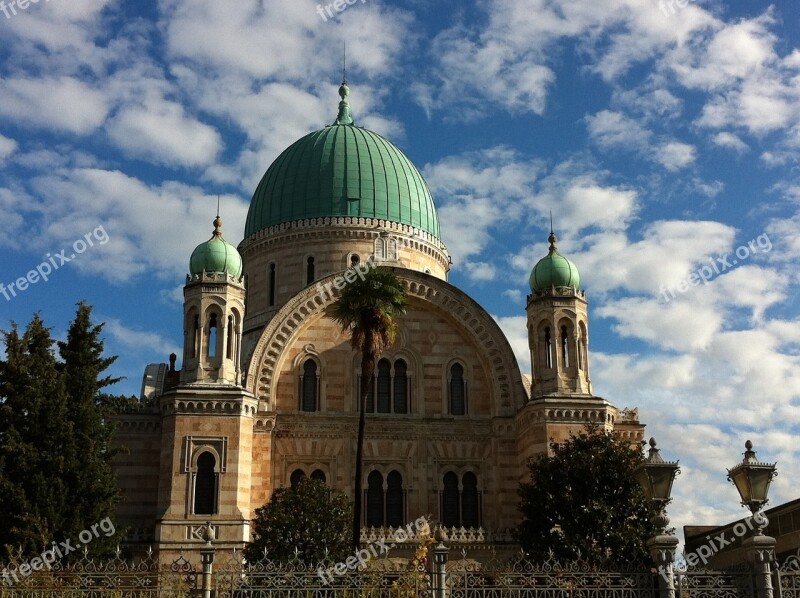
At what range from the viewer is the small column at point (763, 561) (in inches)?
684

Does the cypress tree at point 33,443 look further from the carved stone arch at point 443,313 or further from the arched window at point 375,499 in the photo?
the arched window at point 375,499

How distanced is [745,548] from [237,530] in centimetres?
1948

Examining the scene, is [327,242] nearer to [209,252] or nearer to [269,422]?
[209,252]

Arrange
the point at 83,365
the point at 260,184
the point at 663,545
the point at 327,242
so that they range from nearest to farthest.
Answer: the point at 663,545, the point at 83,365, the point at 327,242, the point at 260,184

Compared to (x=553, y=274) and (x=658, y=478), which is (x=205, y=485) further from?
(x=658, y=478)

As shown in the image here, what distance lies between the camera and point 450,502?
36.6 m

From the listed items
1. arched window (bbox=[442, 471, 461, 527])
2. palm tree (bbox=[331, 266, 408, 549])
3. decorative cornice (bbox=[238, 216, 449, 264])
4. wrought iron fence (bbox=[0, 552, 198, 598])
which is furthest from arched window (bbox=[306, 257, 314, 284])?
wrought iron fence (bbox=[0, 552, 198, 598])

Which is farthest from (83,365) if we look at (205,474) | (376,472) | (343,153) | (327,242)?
(343,153)

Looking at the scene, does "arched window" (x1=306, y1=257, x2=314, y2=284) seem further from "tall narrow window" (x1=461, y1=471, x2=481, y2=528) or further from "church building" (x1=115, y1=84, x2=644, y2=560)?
"tall narrow window" (x1=461, y1=471, x2=481, y2=528)

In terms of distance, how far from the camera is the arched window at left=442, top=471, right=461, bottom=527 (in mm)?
36375

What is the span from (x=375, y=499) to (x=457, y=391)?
5198mm

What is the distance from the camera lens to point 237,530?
33.1m

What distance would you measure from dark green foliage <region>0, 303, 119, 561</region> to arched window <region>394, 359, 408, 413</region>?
1137cm

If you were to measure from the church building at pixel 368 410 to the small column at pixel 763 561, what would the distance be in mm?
17052
